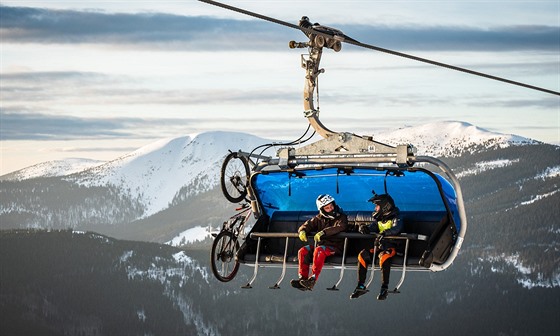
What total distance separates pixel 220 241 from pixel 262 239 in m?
1.64

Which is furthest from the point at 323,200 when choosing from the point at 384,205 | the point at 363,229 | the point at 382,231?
the point at 382,231

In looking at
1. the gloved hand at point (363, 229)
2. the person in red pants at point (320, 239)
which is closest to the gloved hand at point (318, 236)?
the person in red pants at point (320, 239)

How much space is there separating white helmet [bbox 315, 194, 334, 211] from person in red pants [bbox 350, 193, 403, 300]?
1.10m

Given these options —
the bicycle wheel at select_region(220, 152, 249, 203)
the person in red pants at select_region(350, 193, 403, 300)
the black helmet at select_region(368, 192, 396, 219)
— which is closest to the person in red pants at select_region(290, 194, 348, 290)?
the person in red pants at select_region(350, 193, 403, 300)

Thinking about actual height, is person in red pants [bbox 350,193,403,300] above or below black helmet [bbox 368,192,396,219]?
below

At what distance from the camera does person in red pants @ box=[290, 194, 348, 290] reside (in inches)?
1268

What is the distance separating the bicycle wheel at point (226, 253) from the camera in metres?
33.5

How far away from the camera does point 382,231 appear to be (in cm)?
3222

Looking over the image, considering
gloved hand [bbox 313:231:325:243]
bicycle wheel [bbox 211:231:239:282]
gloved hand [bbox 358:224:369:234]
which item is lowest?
bicycle wheel [bbox 211:231:239:282]

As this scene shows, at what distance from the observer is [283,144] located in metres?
32.3

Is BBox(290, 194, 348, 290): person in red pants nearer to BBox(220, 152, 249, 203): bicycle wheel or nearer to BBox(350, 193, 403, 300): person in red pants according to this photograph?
BBox(350, 193, 403, 300): person in red pants

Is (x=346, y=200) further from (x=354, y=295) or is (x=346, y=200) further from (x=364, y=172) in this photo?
(x=354, y=295)

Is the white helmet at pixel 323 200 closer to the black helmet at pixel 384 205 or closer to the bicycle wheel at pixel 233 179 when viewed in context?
the black helmet at pixel 384 205

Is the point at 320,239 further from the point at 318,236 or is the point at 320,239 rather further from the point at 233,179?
the point at 233,179
